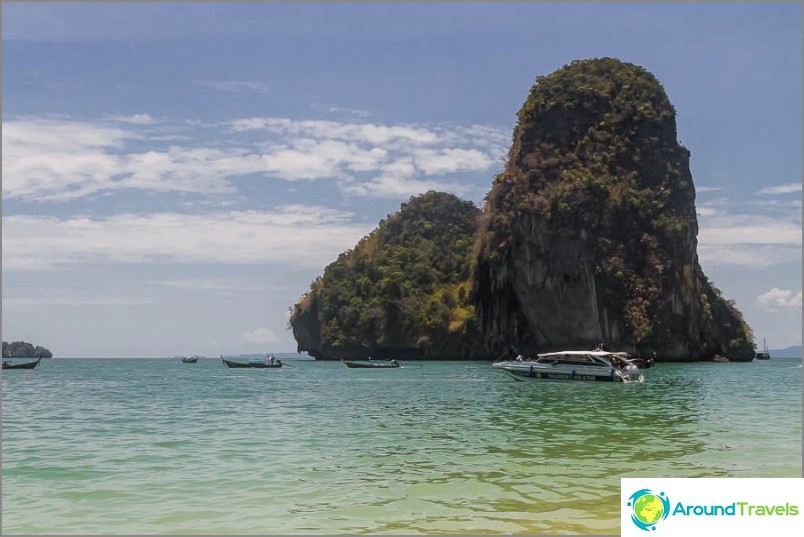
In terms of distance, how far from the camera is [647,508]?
7359mm

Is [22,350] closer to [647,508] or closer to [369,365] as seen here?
[369,365]

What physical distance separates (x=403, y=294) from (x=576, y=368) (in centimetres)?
6695

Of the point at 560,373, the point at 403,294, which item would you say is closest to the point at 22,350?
the point at 403,294

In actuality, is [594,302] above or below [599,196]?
below

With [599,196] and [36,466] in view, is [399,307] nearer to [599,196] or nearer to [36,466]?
[599,196]

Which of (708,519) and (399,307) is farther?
(399,307)

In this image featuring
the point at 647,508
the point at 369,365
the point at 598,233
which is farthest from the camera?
the point at 598,233

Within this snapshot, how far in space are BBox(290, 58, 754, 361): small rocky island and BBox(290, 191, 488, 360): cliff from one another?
0.48 meters

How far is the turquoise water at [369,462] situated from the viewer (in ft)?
33.9

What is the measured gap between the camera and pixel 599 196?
83438 mm

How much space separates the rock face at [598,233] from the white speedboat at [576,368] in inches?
1419

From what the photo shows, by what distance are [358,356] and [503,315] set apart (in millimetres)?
27517

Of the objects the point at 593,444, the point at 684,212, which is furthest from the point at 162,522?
the point at 684,212

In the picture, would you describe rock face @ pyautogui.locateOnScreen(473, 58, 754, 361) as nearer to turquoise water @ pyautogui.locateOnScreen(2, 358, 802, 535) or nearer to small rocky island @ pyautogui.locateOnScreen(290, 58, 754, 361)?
small rocky island @ pyautogui.locateOnScreen(290, 58, 754, 361)
